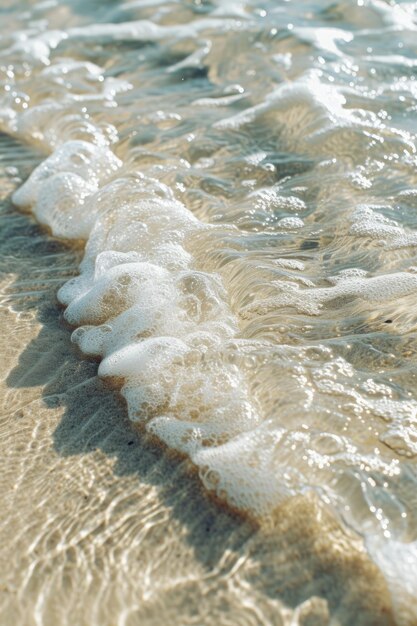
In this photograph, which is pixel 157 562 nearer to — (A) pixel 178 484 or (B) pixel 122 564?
(B) pixel 122 564

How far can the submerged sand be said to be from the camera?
1528 millimetres

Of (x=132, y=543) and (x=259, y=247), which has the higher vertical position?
(x=132, y=543)

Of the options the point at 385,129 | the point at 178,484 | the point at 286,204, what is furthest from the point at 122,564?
the point at 385,129

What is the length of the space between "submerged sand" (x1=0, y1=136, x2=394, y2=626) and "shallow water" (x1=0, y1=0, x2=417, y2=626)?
19 millimetres

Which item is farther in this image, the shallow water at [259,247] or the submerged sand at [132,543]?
the shallow water at [259,247]

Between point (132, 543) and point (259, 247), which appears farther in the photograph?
point (259, 247)

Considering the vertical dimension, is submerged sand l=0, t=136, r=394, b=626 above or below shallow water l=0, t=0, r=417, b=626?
above

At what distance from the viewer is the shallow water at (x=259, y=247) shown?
1.80m

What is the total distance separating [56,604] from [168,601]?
10.0 inches

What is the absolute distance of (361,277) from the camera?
2.57 metres

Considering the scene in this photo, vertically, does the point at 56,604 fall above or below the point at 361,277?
above

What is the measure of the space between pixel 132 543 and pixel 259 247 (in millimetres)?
1437

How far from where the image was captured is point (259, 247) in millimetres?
2793

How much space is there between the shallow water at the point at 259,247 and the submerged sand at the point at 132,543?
0.02m
